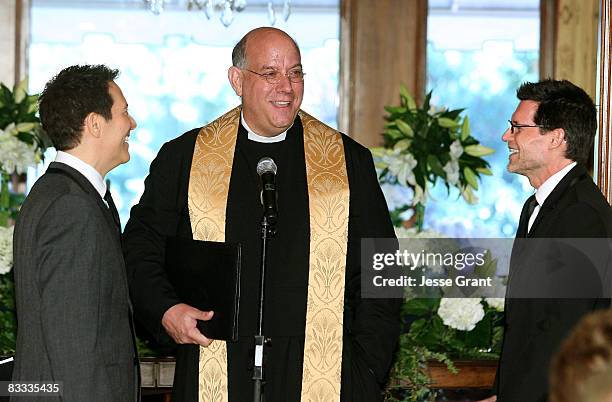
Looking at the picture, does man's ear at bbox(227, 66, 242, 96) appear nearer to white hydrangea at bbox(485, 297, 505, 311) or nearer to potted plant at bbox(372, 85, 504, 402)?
potted plant at bbox(372, 85, 504, 402)

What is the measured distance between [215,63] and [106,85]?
11.2 feet

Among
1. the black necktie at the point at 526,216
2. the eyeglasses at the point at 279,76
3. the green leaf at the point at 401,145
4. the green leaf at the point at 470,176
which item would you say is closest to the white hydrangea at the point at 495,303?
the green leaf at the point at 470,176

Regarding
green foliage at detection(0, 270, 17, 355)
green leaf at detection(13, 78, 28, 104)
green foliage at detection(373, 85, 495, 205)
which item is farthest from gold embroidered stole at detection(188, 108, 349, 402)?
green leaf at detection(13, 78, 28, 104)

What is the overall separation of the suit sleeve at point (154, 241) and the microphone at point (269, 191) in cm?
71

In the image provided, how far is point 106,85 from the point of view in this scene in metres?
3.16

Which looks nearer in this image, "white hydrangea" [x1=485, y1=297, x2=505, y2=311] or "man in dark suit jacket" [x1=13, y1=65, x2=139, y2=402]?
"man in dark suit jacket" [x1=13, y1=65, x2=139, y2=402]

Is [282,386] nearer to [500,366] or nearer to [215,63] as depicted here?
[500,366]

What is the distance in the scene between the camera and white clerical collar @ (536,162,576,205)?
3434 millimetres

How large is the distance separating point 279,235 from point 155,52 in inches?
118

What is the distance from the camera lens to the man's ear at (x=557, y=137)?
346cm

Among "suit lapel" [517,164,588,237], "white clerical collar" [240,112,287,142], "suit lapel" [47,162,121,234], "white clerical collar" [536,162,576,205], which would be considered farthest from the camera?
"white clerical collar" [240,112,287,142]

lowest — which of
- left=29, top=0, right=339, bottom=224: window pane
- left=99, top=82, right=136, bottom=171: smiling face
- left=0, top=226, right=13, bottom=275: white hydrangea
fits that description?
left=0, top=226, right=13, bottom=275: white hydrangea

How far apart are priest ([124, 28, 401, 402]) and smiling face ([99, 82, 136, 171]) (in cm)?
64

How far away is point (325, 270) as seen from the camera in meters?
3.88
